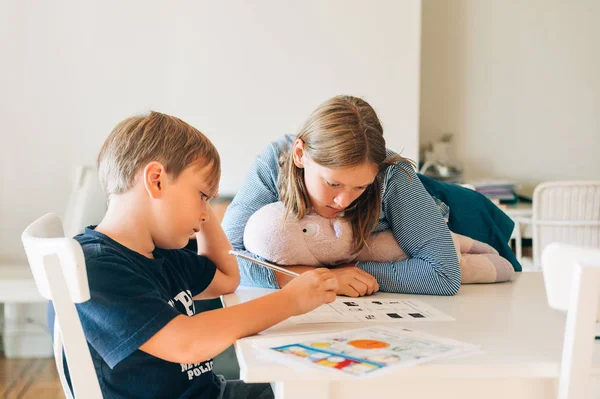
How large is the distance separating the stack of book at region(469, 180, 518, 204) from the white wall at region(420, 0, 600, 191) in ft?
1.09

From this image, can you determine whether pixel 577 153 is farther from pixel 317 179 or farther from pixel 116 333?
pixel 116 333

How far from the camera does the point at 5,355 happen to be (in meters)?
3.24

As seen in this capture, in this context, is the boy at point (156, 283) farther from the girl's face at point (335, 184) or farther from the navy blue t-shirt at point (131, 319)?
the girl's face at point (335, 184)

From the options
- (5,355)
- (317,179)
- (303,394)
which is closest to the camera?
(303,394)

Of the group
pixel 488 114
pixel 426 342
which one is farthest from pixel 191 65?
pixel 426 342

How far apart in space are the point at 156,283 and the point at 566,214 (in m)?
2.24

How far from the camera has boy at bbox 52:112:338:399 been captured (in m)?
0.97

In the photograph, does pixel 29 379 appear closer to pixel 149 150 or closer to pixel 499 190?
pixel 149 150

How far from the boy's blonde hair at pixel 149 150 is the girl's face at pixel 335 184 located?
290mm

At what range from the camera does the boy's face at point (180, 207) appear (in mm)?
1099

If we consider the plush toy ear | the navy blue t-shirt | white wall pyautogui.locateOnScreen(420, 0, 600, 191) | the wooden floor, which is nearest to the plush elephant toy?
the plush toy ear

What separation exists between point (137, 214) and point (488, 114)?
9.64ft

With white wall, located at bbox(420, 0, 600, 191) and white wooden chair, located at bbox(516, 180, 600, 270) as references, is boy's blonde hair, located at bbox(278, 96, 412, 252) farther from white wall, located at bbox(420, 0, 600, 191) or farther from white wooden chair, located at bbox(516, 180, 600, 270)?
white wall, located at bbox(420, 0, 600, 191)

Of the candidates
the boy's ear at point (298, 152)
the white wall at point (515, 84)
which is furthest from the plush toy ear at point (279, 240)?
the white wall at point (515, 84)
